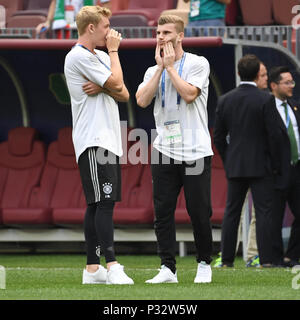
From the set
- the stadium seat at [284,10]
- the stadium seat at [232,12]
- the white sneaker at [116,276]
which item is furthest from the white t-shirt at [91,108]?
the stadium seat at [232,12]

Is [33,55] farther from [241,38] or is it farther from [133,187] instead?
[241,38]

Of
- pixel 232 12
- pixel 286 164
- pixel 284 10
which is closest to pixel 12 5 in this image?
pixel 232 12

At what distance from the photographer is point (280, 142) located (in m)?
9.74

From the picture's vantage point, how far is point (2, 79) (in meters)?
14.2

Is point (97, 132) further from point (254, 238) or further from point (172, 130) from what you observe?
point (254, 238)

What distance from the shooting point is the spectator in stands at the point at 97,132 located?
7656 mm

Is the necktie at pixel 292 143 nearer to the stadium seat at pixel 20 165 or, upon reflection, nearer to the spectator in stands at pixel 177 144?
the spectator in stands at pixel 177 144

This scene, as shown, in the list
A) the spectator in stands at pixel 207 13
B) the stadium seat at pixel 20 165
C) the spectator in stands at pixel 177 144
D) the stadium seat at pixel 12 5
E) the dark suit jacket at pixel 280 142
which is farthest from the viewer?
the stadium seat at pixel 12 5

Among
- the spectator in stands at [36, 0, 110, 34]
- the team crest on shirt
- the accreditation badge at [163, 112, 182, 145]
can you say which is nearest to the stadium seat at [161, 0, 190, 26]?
the spectator in stands at [36, 0, 110, 34]

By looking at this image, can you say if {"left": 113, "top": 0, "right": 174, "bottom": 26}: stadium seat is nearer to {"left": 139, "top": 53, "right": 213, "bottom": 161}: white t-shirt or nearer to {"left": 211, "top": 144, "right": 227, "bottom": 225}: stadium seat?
{"left": 211, "top": 144, "right": 227, "bottom": 225}: stadium seat

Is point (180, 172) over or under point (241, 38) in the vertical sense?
under
